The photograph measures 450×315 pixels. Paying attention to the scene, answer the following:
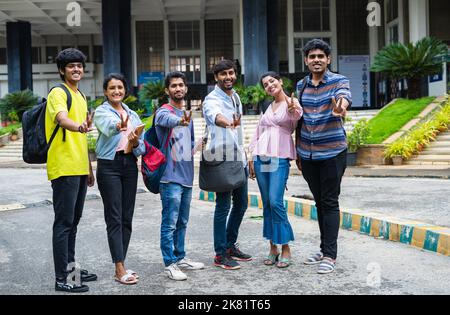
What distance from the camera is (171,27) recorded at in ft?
107

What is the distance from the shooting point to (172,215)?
490cm

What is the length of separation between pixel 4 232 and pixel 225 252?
3292 mm

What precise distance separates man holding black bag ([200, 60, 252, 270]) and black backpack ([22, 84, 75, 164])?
3.99 ft

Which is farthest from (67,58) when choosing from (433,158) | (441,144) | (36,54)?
(36,54)

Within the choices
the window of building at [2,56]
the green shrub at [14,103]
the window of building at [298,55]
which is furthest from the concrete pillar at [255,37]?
the window of building at [2,56]

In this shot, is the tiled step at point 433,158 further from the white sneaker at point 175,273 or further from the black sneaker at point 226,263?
the white sneaker at point 175,273

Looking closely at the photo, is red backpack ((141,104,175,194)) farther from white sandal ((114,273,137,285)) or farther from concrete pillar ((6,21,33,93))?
concrete pillar ((6,21,33,93))

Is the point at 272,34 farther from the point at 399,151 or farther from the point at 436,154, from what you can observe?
the point at 436,154

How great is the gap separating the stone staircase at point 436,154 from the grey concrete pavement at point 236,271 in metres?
7.62

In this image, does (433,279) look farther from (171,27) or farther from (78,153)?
(171,27)

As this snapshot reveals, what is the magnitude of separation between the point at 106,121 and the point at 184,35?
2881 cm

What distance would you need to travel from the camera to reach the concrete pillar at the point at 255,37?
74.8 feet

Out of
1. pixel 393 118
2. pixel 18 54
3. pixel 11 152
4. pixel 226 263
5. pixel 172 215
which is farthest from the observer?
pixel 18 54
